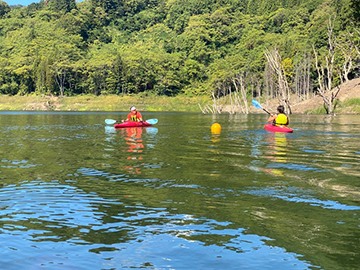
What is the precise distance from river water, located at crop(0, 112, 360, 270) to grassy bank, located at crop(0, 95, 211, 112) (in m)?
123

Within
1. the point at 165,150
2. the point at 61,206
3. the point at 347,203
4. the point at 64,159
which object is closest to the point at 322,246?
the point at 347,203

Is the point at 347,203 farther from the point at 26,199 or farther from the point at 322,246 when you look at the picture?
the point at 26,199

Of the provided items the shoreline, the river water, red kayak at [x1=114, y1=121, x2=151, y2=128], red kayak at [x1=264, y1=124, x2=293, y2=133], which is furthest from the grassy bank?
the river water

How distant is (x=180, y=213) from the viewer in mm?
8781

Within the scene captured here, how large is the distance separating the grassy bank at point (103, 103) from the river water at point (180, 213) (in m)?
123

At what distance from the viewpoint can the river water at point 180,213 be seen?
6320 millimetres

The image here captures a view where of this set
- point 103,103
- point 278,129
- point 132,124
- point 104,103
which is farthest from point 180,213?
point 103,103

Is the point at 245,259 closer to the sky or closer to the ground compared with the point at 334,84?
closer to the ground

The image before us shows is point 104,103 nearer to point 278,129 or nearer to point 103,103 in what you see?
point 103,103

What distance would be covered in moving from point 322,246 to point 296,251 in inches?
19.8

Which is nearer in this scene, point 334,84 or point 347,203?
point 347,203

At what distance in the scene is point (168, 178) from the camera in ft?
43.0

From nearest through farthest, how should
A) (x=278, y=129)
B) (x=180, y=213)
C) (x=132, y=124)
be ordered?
(x=180, y=213) → (x=278, y=129) → (x=132, y=124)

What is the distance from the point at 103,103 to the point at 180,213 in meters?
138
